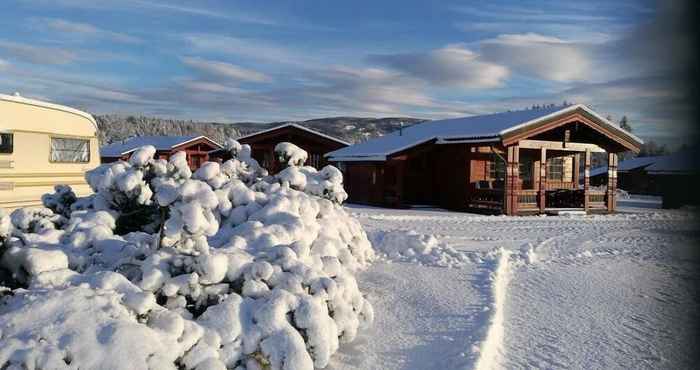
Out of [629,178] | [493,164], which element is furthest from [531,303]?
[629,178]

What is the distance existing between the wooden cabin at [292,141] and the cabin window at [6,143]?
41.8 ft

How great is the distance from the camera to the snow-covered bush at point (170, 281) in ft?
11.0

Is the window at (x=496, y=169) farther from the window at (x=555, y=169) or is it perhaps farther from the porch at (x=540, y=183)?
the window at (x=555, y=169)

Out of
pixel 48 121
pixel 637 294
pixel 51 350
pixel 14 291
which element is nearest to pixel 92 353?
pixel 51 350

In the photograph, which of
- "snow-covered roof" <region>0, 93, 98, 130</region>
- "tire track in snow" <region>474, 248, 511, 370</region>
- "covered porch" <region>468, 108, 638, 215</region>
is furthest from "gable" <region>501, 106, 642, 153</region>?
"snow-covered roof" <region>0, 93, 98, 130</region>

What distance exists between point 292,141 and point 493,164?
9632mm

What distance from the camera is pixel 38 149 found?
11195 mm

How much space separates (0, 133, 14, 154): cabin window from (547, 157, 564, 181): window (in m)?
20.9

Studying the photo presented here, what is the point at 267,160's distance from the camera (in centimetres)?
2253

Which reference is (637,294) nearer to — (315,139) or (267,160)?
(267,160)

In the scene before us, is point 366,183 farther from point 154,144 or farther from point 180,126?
point 180,126

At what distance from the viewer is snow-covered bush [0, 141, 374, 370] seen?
11.0ft

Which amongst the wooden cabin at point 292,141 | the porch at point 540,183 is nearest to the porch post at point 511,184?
the porch at point 540,183

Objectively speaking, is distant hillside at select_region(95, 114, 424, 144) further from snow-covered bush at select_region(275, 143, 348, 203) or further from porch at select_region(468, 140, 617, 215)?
snow-covered bush at select_region(275, 143, 348, 203)
